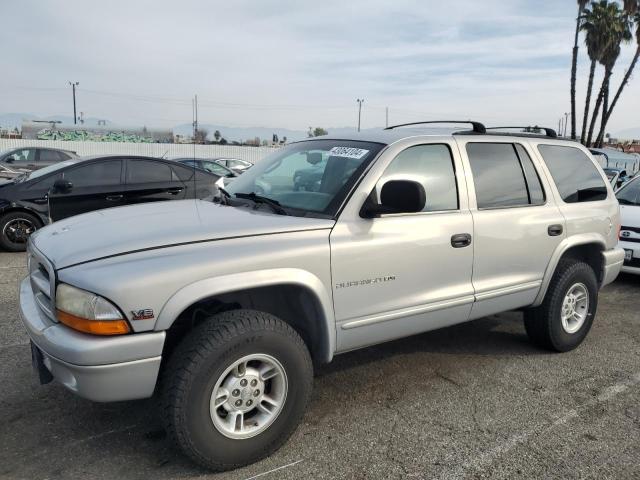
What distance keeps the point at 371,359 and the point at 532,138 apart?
2.18 m

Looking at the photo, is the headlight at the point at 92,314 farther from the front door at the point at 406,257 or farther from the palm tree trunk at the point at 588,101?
the palm tree trunk at the point at 588,101

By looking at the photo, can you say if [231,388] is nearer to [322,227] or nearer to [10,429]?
[322,227]

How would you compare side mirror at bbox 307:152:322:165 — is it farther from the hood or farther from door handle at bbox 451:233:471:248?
door handle at bbox 451:233:471:248

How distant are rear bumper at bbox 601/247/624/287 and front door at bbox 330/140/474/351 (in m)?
1.78

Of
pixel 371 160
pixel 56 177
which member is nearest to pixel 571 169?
pixel 371 160

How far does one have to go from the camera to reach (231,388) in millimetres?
2766

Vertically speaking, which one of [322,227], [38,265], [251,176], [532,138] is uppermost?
[532,138]

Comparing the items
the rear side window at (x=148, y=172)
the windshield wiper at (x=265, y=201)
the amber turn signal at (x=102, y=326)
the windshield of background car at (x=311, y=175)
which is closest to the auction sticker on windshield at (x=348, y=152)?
the windshield of background car at (x=311, y=175)

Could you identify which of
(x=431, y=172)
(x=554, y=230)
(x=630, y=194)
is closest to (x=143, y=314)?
(x=431, y=172)

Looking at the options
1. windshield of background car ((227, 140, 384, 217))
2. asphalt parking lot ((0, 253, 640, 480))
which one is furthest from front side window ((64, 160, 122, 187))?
windshield of background car ((227, 140, 384, 217))

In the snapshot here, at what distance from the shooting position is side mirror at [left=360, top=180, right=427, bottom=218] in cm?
311

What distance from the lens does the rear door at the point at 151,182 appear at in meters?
8.04

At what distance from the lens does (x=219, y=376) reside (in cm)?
265

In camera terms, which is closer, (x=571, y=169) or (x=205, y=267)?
(x=205, y=267)
